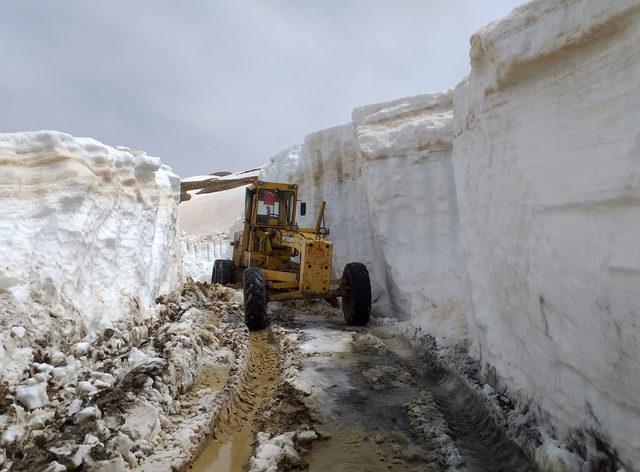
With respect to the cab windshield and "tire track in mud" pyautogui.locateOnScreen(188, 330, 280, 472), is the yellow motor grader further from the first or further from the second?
"tire track in mud" pyautogui.locateOnScreen(188, 330, 280, 472)

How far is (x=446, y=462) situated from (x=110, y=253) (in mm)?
4846

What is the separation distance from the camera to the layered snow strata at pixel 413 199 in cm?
841

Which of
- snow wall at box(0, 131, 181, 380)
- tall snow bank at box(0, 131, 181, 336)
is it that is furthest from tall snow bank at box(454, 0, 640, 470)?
tall snow bank at box(0, 131, 181, 336)

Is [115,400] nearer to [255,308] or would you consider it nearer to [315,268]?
[255,308]

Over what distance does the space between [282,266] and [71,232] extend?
5.02 meters

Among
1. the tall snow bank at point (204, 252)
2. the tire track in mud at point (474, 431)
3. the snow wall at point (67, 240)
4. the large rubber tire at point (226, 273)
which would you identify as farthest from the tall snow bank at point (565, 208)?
the tall snow bank at point (204, 252)

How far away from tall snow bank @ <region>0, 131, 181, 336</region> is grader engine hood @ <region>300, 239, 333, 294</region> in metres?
2.39

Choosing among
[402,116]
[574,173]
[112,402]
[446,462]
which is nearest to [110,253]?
[112,402]

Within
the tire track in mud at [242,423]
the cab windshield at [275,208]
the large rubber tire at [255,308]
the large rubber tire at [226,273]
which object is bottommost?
the tire track in mud at [242,423]

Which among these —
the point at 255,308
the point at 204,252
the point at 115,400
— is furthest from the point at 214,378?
the point at 204,252

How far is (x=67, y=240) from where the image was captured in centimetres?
525

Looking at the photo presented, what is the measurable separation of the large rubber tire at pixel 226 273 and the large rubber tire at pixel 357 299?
434 cm

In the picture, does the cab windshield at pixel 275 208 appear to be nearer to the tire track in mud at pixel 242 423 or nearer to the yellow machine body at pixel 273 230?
the yellow machine body at pixel 273 230

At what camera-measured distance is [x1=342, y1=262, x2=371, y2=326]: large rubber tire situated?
7848 millimetres
